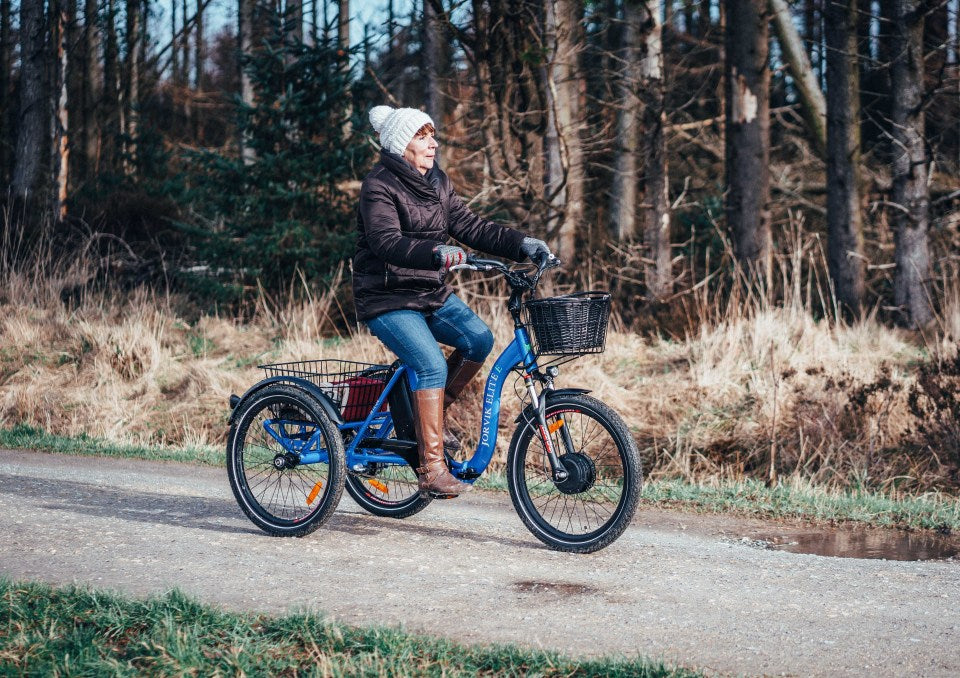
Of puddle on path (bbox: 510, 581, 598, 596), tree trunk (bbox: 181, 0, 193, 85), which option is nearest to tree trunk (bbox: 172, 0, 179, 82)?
tree trunk (bbox: 181, 0, 193, 85)

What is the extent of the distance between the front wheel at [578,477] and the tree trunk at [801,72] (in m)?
11.8

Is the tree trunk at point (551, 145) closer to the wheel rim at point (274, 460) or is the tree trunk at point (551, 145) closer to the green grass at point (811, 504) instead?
the green grass at point (811, 504)

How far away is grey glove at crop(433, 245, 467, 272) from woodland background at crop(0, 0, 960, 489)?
189 inches

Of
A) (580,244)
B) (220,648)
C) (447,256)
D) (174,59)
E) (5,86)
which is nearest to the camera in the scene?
(220,648)

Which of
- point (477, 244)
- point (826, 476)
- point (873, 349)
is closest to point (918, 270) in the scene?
point (873, 349)

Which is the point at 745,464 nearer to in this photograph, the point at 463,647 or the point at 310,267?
the point at 463,647

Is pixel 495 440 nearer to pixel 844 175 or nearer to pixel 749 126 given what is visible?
pixel 749 126

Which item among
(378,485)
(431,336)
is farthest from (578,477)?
(378,485)

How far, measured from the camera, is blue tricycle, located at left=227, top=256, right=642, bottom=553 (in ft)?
17.6

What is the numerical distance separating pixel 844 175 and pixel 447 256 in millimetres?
11128

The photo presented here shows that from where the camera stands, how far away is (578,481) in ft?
18.2

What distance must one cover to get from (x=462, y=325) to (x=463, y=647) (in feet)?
7.39

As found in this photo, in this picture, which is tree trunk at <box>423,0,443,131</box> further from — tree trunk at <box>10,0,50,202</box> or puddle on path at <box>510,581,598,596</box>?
puddle on path at <box>510,581,598,596</box>

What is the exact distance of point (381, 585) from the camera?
4906mm
